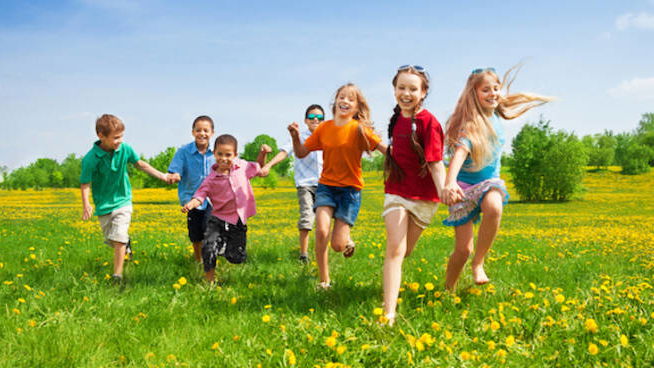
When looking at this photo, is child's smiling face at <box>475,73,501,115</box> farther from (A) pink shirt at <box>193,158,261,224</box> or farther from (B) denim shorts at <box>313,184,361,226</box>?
(A) pink shirt at <box>193,158,261,224</box>

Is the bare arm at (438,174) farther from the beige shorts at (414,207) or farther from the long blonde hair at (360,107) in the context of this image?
the long blonde hair at (360,107)

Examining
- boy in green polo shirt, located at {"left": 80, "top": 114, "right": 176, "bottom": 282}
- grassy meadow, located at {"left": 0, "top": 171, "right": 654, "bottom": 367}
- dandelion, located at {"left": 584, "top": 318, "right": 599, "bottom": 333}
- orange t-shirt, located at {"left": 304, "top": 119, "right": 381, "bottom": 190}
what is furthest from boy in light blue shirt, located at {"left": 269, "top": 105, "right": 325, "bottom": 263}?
dandelion, located at {"left": 584, "top": 318, "right": 599, "bottom": 333}

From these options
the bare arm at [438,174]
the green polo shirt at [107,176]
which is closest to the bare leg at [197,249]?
the green polo shirt at [107,176]

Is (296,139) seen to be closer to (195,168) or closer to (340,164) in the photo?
(340,164)

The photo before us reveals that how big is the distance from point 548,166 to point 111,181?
3714cm

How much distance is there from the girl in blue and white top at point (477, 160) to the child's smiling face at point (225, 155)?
2383 mm

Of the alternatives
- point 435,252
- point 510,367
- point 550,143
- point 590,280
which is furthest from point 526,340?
point 550,143

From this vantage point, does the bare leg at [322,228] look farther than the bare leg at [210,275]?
No

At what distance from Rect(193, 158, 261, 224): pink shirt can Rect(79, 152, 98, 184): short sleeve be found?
118 centimetres

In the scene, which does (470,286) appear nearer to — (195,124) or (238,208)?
(238,208)

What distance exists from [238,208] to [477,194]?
2.63m

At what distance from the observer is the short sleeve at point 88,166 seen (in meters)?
5.06

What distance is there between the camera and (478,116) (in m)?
3.90

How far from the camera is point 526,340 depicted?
3338 millimetres
